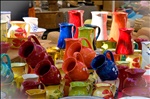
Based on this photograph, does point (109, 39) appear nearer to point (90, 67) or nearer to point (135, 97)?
point (90, 67)

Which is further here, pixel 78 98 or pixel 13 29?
pixel 13 29

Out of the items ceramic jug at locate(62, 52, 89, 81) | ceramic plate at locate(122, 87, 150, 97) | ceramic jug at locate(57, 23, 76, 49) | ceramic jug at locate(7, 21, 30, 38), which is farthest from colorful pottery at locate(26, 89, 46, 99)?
ceramic jug at locate(7, 21, 30, 38)

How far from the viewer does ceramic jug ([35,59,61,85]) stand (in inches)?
38.7

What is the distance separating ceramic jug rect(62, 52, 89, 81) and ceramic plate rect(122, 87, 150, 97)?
0.49 feet

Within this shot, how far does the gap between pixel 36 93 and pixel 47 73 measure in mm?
106

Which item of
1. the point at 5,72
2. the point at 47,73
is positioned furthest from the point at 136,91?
the point at 5,72

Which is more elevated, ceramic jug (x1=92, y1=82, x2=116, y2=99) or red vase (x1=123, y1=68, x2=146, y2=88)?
red vase (x1=123, y1=68, x2=146, y2=88)

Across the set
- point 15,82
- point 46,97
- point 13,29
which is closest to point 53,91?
point 46,97

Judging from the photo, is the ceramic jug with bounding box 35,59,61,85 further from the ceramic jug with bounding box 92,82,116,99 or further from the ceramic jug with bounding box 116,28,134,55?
the ceramic jug with bounding box 116,28,134,55

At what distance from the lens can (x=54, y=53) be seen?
1.29m

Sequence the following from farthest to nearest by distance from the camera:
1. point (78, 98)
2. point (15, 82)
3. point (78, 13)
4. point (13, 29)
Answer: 1. point (78, 13)
2. point (13, 29)
3. point (15, 82)
4. point (78, 98)

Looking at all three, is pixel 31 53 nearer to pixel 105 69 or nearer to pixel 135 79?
pixel 105 69

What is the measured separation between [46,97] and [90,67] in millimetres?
264

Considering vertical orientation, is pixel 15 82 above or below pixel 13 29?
below
